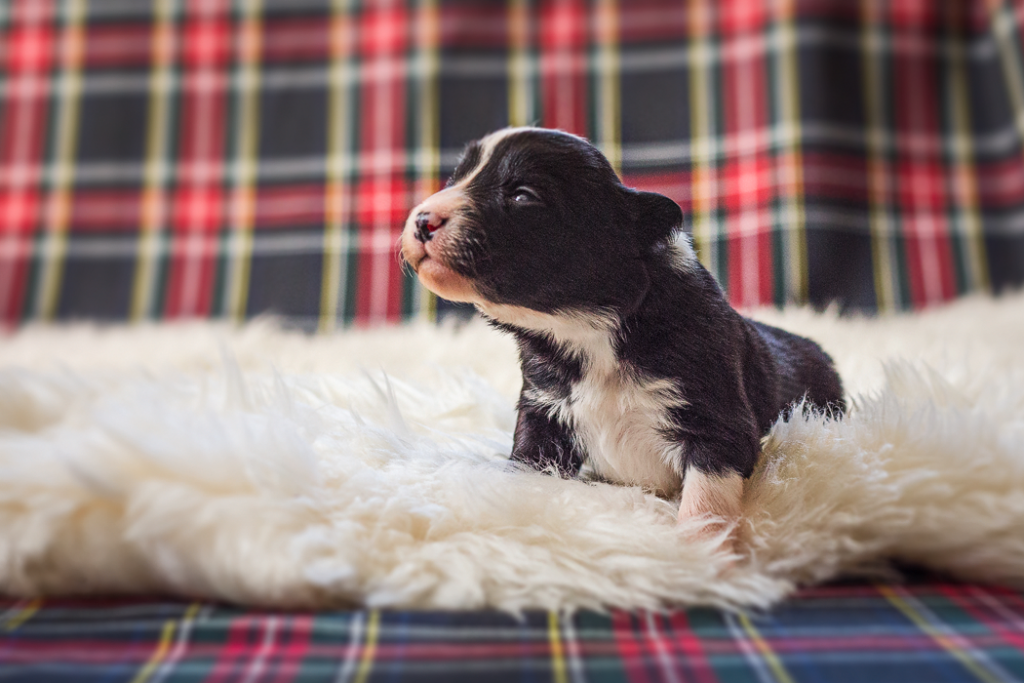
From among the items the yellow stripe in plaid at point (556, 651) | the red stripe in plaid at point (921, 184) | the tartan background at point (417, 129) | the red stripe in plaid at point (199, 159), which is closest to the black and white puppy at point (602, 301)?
the yellow stripe in plaid at point (556, 651)

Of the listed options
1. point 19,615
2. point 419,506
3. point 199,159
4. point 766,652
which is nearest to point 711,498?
point 766,652

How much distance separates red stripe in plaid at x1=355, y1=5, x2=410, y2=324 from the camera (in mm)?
1312

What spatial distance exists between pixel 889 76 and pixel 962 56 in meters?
0.17

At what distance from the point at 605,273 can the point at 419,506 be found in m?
0.22

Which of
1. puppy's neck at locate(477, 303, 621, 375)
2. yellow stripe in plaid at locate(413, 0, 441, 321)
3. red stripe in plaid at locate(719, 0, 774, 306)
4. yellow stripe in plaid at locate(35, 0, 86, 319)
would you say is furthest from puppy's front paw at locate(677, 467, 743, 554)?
yellow stripe in plaid at locate(35, 0, 86, 319)

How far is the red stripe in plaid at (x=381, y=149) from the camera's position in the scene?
51.7 inches

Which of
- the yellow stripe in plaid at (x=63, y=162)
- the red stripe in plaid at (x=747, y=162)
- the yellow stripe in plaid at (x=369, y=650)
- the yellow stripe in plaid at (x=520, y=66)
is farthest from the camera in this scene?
the yellow stripe in plaid at (x=63, y=162)

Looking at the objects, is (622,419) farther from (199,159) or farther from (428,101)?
(199,159)

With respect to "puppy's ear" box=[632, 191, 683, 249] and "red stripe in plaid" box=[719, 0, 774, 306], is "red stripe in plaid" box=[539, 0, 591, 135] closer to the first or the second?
"red stripe in plaid" box=[719, 0, 774, 306]

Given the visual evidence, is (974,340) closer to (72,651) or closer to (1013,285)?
(1013,285)

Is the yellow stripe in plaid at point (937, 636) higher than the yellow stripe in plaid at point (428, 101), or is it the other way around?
the yellow stripe in plaid at point (428, 101)

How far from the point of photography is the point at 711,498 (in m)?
0.58

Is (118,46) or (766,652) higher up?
(118,46)

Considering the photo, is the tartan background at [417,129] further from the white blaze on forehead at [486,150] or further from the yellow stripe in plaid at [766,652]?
the yellow stripe in plaid at [766,652]
